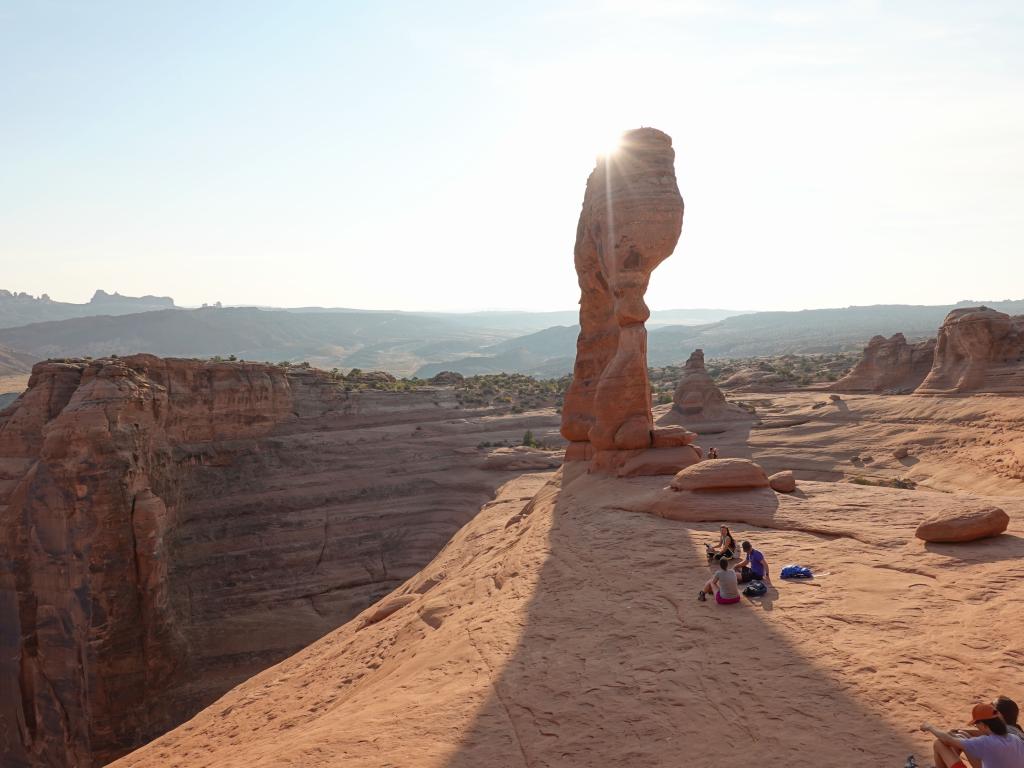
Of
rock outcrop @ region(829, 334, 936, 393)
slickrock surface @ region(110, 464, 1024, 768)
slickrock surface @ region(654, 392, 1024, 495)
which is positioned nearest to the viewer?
slickrock surface @ region(110, 464, 1024, 768)

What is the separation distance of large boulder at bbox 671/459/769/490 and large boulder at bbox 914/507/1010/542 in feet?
13.6

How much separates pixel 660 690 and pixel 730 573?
7.63 feet

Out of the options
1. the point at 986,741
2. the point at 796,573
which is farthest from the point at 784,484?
the point at 986,741

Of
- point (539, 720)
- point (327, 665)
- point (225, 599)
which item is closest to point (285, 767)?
point (539, 720)

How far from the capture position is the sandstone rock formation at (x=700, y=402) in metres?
36.8

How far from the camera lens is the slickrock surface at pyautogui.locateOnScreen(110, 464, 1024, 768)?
581 cm

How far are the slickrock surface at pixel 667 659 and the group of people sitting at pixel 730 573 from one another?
17cm

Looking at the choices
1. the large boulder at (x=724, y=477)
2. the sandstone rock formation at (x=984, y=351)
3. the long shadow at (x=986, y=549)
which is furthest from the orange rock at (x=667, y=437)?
the sandstone rock formation at (x=984, y=351)

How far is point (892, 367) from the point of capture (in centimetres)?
3884

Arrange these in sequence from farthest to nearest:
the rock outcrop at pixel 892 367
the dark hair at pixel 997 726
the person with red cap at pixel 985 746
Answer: the rock outcrop at pixel 892 367
the dark hair at pixel 997 726
the person with red cap at pixel 985 746

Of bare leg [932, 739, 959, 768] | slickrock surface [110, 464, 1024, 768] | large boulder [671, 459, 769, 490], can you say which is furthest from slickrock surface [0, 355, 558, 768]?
bare leg [932, 739, 959, 768]

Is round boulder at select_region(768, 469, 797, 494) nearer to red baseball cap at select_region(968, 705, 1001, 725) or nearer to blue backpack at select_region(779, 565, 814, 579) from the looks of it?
blue backpack at select_region(779, 565, 814, 579)

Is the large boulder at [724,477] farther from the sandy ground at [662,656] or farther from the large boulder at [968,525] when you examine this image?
the large boulder at [968,525]

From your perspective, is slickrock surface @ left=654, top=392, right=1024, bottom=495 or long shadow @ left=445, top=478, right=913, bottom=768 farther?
slickrock surface @ left=654, top=392, right=1024, bottom=495
